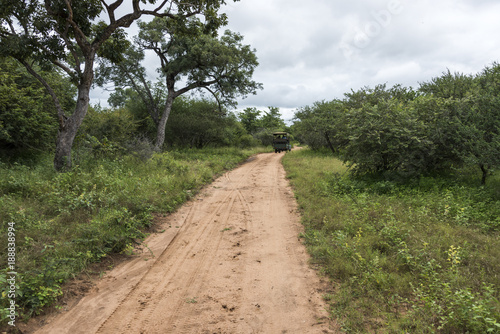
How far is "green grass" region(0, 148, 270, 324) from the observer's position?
3.55 m

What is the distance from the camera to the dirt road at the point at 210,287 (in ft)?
10.2

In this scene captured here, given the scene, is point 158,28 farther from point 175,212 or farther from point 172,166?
point 175,212

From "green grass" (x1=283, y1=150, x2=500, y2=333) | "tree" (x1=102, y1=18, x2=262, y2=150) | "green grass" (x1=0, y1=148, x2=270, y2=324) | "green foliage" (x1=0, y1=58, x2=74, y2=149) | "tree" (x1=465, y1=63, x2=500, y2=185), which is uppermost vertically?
"tree" (x1=102, y1=18, x2=262, y2=150)

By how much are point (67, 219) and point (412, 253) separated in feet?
21.6

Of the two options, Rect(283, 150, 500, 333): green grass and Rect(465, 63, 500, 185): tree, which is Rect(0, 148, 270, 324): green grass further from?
Rect(465, 63, 500, 185): tree

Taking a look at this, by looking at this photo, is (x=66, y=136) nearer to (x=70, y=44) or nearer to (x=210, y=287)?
(x=70, y=44)

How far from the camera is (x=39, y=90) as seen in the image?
11469mm

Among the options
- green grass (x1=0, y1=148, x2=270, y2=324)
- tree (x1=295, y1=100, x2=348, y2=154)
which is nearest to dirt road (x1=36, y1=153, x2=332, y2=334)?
green grass (x1=0, y1=148, x2=270, y2=324)

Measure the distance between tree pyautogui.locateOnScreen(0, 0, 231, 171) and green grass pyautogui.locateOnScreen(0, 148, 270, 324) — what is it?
186 cm

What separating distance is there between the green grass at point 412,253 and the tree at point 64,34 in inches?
315

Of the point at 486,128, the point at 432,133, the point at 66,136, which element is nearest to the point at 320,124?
the point at 432,133

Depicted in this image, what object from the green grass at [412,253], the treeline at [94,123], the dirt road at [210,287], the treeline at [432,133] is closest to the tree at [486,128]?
the treeline at [432,133]

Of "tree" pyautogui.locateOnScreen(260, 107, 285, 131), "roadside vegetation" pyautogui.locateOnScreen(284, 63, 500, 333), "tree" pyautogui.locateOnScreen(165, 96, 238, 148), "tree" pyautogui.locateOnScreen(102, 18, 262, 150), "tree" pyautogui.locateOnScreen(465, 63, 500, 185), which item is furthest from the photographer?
"tree" pyautogui.locateOnScreen(260, 107, 285, 131)

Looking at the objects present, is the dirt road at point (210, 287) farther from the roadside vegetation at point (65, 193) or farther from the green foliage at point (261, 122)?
the green foliage at point (261, 122)
